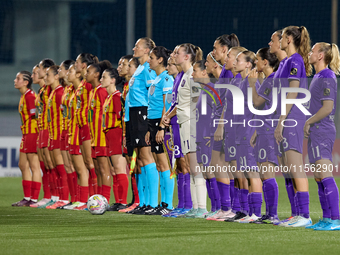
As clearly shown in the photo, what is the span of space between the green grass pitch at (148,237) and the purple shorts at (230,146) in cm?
73

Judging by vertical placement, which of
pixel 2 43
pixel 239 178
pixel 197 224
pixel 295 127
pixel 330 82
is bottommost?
pixel 197 224

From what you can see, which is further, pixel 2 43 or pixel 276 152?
pixel 2 43

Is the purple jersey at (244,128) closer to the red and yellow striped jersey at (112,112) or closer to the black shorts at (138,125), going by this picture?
the black shorts at (138,125)

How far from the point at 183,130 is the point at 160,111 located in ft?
1.96

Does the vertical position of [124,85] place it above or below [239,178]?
above

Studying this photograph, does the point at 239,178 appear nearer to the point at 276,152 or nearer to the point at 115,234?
the point at 276,152

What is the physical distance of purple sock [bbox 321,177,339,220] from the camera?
19.4 ft

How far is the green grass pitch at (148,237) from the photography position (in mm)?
4980

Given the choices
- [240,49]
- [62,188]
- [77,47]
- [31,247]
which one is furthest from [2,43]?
[31,247]

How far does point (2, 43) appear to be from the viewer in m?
25.6

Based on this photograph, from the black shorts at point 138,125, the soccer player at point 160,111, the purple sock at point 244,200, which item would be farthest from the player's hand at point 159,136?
the purple sock at point 244,200

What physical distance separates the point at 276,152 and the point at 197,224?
46.0 inches

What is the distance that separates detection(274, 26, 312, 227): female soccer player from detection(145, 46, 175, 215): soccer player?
6.71 feet

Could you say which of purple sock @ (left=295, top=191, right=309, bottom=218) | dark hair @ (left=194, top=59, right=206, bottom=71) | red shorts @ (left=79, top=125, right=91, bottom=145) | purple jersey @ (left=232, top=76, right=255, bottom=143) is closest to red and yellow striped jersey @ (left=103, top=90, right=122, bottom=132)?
red shorts @ (left=79, top=125, right=91, bottom=145)
